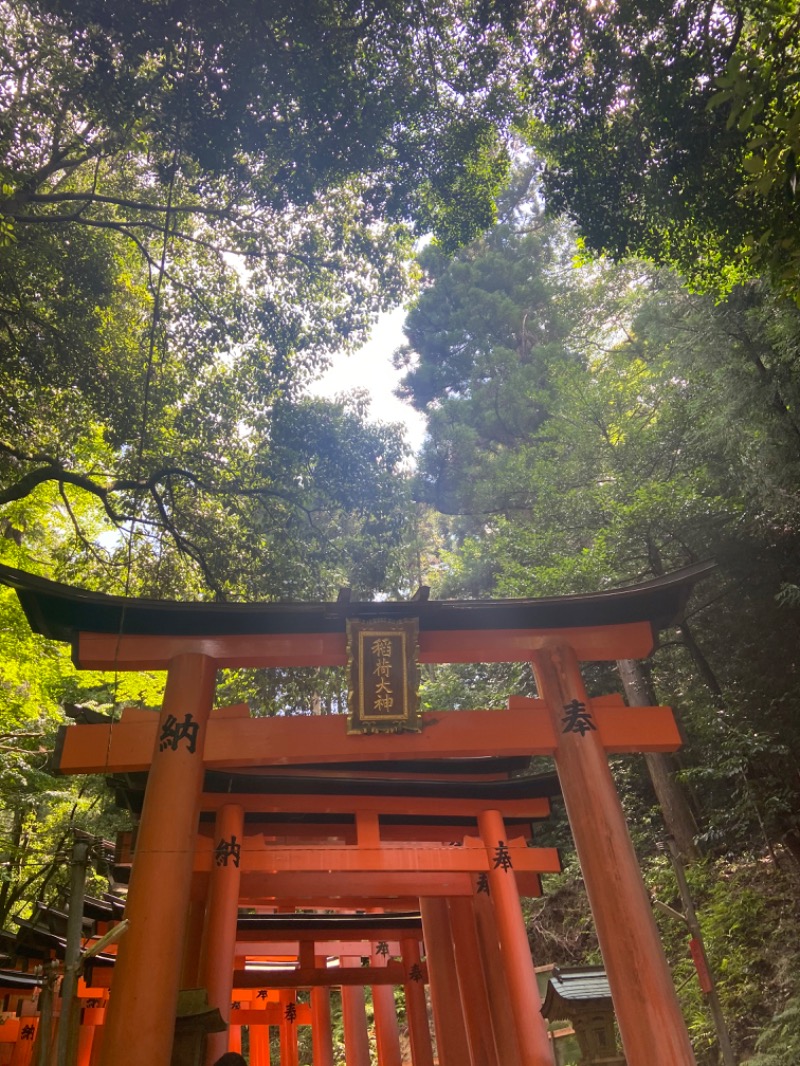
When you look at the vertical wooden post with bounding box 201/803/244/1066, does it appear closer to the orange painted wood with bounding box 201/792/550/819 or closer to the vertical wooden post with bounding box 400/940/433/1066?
the orange painted wood with bounding box 201/792/550/819

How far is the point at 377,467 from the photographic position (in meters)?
12.3

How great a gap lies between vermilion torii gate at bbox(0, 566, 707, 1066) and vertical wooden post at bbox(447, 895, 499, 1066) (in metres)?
2.12

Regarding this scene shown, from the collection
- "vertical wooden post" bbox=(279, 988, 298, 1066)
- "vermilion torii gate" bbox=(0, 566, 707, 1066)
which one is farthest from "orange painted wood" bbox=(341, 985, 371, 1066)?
"vermilion torii gate" bbox=(0, 566, 707, 1066)

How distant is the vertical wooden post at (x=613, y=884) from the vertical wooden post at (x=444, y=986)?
207 inches

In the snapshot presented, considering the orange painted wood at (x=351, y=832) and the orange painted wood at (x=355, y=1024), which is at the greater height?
the orange painted wood at (x=351, y=832)

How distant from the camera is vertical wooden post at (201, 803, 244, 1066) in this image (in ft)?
21.7

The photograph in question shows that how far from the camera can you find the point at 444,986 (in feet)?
30.9

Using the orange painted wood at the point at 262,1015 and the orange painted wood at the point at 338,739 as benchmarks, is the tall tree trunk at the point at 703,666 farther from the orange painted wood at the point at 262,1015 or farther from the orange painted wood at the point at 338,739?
the orange painted wood at the point at 262,1015

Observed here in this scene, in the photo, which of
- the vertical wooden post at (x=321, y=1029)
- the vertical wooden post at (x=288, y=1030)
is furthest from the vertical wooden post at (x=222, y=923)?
the vertical wooden post at (x=288, y=1030)

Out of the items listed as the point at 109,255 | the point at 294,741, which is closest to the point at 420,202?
the point at 109,255

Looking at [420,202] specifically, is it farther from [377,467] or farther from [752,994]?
[752,994]

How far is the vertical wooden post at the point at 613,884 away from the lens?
4602mm

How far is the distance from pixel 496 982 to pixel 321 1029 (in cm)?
595

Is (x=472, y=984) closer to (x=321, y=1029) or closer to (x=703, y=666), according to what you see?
(x=321, y=1029)
